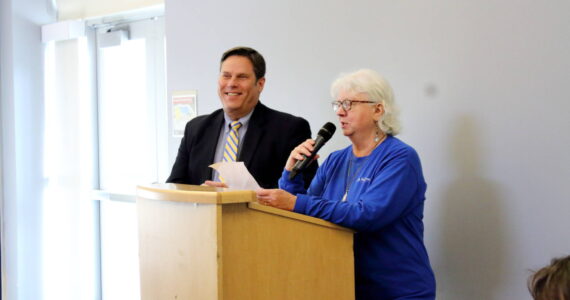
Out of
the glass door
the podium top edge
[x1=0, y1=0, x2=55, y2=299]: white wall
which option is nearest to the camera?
the podium top edge

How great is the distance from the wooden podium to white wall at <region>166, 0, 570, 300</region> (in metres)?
0.90

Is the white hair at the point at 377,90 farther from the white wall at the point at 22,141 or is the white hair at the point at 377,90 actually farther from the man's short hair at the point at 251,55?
the white wall at the point at 22,141

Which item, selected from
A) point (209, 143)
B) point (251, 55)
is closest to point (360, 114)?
point (251, 55)

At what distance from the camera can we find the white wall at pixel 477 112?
6.80 ft

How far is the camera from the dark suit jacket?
7.27 ft

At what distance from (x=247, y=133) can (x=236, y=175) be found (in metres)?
0.56

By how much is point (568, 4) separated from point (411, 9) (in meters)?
0.67

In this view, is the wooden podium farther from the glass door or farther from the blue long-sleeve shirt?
the glass door

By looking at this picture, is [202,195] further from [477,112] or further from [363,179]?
[477,112]

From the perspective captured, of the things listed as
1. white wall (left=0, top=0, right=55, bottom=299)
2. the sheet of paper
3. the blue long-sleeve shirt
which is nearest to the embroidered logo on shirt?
the blue long-sleeve shirt

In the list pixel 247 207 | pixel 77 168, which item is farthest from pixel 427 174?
pixel 77 168

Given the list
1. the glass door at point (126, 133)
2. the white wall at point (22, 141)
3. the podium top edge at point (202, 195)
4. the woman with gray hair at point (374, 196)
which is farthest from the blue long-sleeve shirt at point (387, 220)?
the white wall at point (22, 141)

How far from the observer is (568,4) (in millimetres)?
2020

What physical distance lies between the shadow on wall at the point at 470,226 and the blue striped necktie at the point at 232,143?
0.97m
